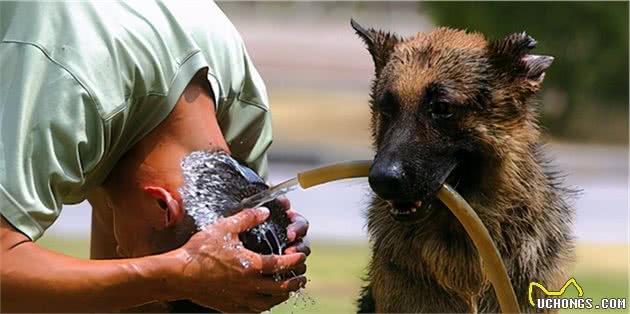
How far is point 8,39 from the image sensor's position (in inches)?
178

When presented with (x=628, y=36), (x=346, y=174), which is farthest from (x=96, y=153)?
(x=628, y=36)

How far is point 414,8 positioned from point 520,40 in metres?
20.7

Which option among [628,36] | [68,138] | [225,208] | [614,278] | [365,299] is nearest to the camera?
[68,138]

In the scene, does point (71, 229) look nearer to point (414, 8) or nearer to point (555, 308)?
point (555, 308)

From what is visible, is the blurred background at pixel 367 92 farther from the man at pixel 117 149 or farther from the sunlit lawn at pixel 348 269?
the man at pixel 117 149

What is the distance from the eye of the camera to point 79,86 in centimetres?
449

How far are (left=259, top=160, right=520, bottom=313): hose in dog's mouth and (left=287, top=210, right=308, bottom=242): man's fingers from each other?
0.13 meters

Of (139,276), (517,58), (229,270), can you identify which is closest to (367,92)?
(517,58)

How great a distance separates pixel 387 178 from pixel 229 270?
0.72m

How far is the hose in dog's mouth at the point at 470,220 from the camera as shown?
483 centimetres

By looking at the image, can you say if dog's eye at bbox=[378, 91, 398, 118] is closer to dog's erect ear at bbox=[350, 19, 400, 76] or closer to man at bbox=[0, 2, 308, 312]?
dog's erect ear at bbox=[350, 19, 400, 76]

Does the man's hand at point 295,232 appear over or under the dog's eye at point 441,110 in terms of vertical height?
under

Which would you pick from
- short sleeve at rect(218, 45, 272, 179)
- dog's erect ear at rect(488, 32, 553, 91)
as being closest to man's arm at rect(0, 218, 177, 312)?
short sleeve at rect(218, 45, 272, 179)

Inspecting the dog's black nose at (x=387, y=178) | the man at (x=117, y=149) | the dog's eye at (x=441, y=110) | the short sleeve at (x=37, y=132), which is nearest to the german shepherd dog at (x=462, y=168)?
the dog's eye at (x=441, y=110)
